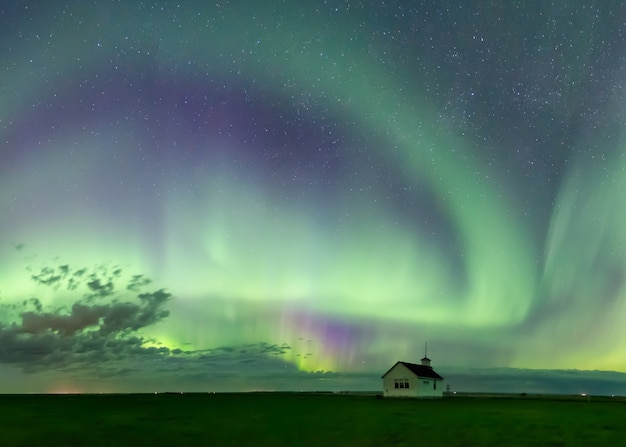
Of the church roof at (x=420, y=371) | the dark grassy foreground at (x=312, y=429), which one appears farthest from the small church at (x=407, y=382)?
the dark grassy foreground at (x=312, y=429)

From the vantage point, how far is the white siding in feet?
341

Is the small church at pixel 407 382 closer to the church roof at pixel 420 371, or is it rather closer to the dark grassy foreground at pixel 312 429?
the church roof at pixel 420 371

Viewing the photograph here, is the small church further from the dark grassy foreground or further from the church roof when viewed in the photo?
the dark grassy foreground

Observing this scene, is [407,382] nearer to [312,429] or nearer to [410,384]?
[410,384]

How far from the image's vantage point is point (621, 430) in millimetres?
50500

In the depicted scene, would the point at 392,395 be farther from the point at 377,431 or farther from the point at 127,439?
the point at 127,439

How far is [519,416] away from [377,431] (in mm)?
22843

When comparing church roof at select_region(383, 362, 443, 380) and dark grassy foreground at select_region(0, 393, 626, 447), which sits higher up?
church roof at select_region(383, 362, 443, 380)

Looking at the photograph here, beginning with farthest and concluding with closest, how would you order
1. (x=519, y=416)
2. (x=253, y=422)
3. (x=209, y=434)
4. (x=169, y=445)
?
1. (x=519, y=416)
2. (x=253, y=422)
3. (x=209, y=434)
4. (x=169, y=445)

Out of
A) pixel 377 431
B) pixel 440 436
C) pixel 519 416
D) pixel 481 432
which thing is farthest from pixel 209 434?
pixel 519 416

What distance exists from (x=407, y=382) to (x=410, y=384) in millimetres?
636

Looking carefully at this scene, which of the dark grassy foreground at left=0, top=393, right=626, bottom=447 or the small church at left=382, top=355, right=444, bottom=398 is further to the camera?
the small church at left=382, top=355, right=444, bottom=398

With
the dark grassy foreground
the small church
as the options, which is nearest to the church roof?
the small church

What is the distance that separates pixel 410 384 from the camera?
104 m
